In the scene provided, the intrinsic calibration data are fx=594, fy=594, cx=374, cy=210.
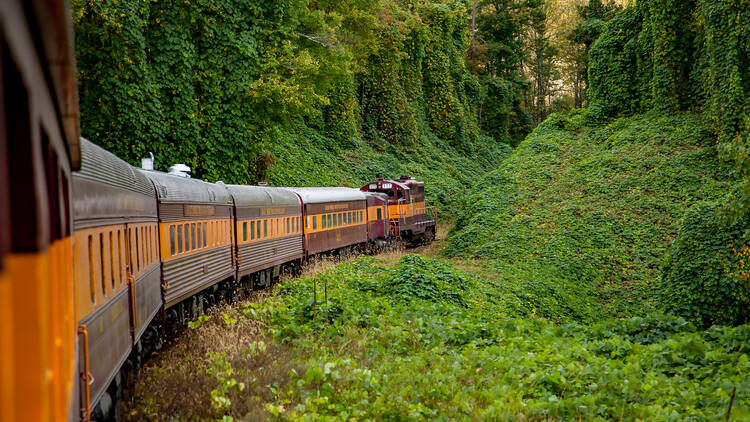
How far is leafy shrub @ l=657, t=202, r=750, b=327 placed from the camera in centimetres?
1416

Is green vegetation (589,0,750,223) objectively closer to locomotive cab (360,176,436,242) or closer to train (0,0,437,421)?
locomotive cab (360,176,436,242)

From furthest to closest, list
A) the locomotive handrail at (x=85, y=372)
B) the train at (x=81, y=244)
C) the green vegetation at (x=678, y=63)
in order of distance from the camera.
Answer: the green vegetation at (x=678, y=63) → the locomotive handrail at (x=85, y=372) → the train at (x=81, y=244)

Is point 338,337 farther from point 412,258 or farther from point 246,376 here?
point 412,258

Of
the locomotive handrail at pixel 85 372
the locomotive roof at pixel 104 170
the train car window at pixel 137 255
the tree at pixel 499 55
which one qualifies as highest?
the tree at pixel 499 55

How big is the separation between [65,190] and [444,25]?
185ft

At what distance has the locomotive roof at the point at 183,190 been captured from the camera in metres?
10.3

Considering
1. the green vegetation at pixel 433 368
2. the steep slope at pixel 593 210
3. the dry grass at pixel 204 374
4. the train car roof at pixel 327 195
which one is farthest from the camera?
the train car roof at pixel 327 195

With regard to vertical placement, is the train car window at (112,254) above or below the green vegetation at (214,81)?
below

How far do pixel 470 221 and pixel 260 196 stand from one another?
1395 centimetres

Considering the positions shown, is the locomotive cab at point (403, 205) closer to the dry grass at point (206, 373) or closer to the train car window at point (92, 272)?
the dry grass at point (206, 373)

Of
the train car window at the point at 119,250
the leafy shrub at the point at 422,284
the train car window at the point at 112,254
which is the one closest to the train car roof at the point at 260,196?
the leafy shrub at the point at 422,284

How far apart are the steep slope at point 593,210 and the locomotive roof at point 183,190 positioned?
1000 cm

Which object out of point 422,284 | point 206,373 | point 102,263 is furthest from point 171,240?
point 422,284

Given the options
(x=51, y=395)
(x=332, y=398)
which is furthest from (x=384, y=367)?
(x=51, y=395)
